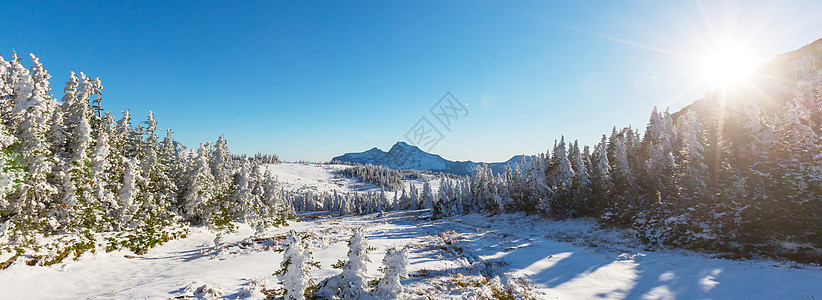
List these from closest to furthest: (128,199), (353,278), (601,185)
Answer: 1. (353,278)
2. (128,199)
3. (601,185)

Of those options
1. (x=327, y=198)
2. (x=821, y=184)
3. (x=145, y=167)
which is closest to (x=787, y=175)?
(x=821, y=184)

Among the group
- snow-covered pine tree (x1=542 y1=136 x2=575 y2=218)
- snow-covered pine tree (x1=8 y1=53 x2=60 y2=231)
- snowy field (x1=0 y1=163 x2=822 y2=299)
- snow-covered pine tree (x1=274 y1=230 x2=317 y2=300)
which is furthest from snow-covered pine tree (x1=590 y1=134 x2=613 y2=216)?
snow-covered pine tree (x1=8 y1=53 x2=60 y2=231)

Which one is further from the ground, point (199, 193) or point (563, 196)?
point (199, 193)

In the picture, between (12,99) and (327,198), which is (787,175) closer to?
(12,99)

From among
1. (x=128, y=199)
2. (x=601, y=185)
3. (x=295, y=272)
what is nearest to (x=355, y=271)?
(x=295, y=272)

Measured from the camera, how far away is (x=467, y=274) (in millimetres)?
16766

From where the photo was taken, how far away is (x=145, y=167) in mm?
25609

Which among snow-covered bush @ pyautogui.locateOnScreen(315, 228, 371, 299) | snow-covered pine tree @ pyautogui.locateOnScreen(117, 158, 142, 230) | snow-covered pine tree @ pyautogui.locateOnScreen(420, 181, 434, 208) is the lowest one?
snow-covered pine tree @ pyautogui.locateOnScreen(420, 181, 434, 208)

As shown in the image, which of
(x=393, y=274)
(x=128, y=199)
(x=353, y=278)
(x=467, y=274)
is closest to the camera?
(x=393, y=274)

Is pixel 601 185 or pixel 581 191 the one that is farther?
pixel 581 191

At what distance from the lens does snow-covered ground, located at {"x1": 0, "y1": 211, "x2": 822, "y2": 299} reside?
38.2 feet

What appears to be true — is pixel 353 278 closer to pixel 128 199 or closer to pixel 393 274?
pixel 393 274

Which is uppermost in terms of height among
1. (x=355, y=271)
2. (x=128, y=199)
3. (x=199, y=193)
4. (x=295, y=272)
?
(x=128, y=199)

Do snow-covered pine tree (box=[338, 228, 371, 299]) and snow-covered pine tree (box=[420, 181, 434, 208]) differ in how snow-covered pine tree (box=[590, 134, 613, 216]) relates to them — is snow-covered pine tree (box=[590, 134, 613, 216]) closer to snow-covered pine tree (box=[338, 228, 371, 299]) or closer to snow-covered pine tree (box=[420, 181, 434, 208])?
snow-covered pine tree (box=[338, 228, 371, 299])
